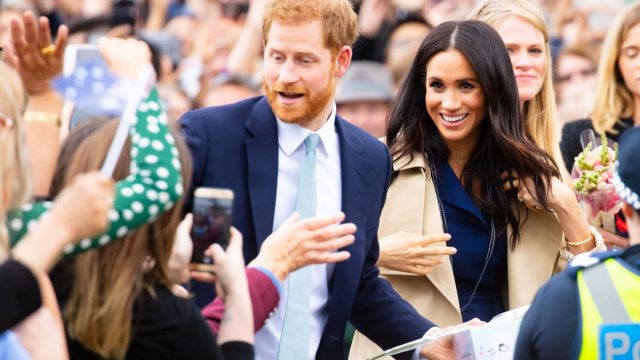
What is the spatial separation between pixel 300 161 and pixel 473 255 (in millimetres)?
1000

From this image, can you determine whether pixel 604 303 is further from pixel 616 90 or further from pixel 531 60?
pixel 616 90

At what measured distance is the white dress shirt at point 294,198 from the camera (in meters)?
5.49

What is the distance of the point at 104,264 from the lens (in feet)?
13.3

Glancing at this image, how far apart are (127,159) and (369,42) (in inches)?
332

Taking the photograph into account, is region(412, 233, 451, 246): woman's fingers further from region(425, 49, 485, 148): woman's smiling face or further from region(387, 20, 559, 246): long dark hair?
region(425, 49, 485, 148): woman's smiling face

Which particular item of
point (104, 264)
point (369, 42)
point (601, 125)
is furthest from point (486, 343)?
point (369, 42)

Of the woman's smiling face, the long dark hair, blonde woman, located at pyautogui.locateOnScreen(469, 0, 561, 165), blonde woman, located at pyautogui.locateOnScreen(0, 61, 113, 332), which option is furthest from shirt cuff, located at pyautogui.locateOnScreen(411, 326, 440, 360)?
blonde woman, located at pyautogui.locateOnScreen(0, 61, 113, 332)

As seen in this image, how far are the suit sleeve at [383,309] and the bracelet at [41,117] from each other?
1.37 m

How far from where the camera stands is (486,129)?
6.40 meters

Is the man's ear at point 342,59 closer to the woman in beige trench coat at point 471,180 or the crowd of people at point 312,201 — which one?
the crowd of people at point 312,201

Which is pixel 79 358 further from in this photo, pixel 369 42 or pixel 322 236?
pixel 369 42

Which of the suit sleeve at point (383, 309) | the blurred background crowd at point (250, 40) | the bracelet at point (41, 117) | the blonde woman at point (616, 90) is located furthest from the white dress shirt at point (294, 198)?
the blurred background crowd at point (250, 40)

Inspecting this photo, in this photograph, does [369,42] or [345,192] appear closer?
[345,192]

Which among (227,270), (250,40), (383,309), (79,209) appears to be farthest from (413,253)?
(250,40)
